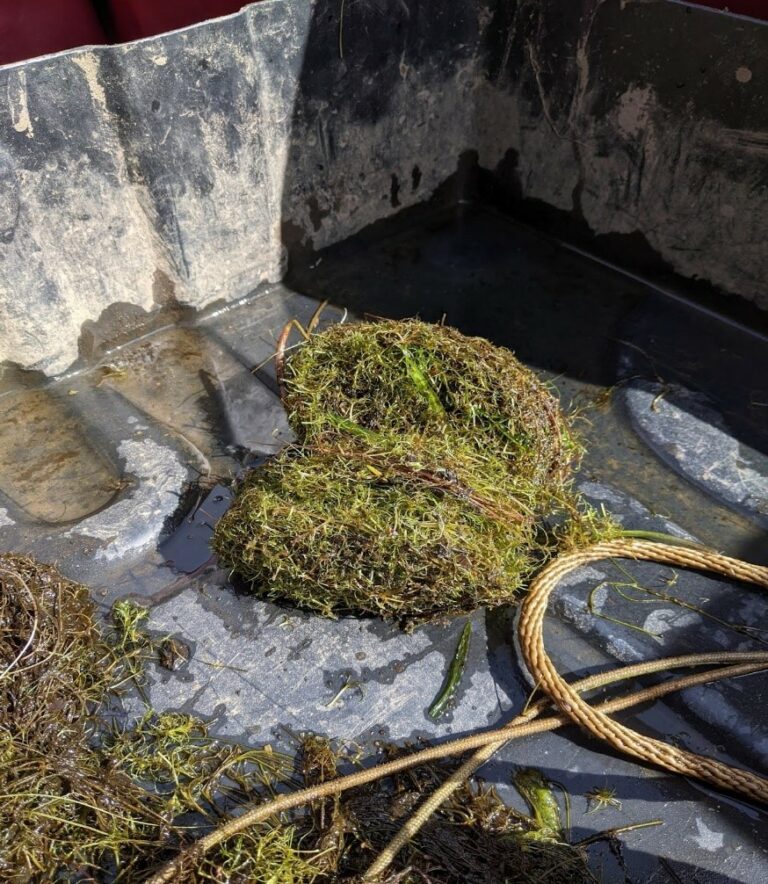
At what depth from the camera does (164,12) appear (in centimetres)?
452

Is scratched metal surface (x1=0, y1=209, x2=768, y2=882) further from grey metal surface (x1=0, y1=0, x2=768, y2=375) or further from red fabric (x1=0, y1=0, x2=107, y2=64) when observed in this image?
red fabric (x1=0, y1=0, x2=107, y2=64)

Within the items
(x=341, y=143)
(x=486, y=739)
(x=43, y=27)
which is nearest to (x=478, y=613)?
(x=486, y=739)

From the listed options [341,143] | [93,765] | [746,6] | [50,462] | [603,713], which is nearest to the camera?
[93,765]

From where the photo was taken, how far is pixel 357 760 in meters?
2.22

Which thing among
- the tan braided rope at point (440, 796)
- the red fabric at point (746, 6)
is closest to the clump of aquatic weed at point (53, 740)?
the tan braided rope at point (440, 796)

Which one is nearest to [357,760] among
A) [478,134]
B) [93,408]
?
[93,408]

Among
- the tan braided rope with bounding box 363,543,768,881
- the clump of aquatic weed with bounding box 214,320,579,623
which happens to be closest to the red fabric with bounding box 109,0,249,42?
the clump of aquatic weed with bounding box 214,320,579,623

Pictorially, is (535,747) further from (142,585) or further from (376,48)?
(376,48)

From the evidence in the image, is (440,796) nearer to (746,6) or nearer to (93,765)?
(93,765)

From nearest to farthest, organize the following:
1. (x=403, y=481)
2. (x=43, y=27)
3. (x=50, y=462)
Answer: (x=403, y=481), (x=50, y=462), (x=43, y=27)

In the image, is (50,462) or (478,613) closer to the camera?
(478,613)

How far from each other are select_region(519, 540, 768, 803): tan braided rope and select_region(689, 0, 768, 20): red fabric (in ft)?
Result: 8.87

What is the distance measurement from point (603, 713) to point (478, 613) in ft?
1.61

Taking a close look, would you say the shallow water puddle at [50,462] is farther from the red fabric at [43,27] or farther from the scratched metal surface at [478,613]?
the red fabric at [43,27]
